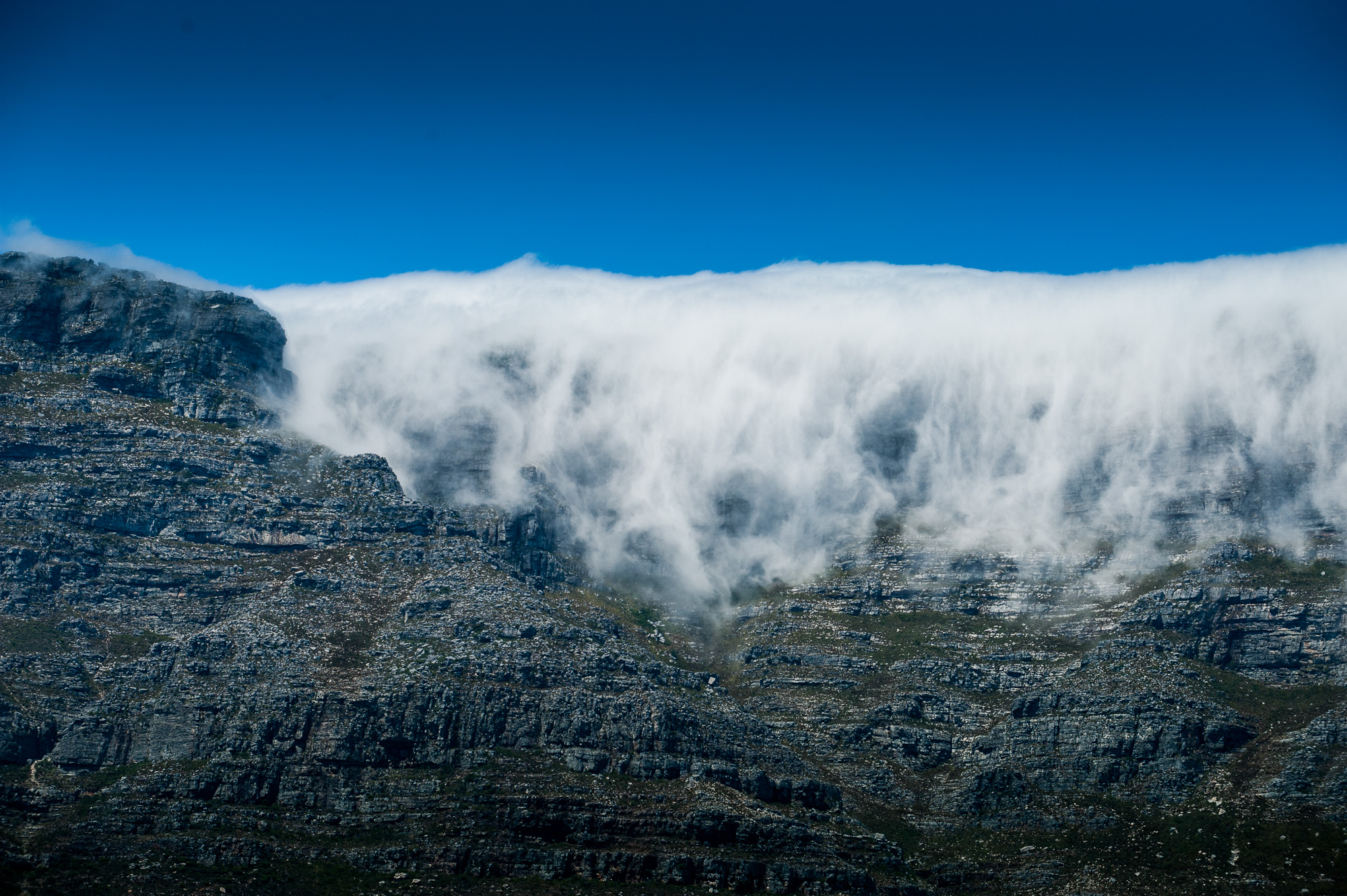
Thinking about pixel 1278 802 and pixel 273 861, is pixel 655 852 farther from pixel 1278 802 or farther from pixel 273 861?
pixel 1278 802

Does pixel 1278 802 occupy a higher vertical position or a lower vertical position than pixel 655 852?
higher

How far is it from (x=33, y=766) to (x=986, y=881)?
126278 millimetres

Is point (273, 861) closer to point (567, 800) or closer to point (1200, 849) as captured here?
point (567, 800)

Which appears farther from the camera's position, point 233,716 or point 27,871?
Result: point 233,716

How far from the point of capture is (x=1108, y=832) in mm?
198250

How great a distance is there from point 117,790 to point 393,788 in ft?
114

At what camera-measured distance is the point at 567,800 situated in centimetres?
19438

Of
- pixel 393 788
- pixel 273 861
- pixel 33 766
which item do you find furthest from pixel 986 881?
pixel 33 766

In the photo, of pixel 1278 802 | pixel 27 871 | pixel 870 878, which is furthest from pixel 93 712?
pixel 1278 802

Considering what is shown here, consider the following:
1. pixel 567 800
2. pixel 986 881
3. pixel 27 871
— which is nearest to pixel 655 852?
pixel 567 800

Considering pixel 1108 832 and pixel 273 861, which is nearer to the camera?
pixel 273 861

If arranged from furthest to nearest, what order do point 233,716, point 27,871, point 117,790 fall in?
point 233,716 < point 117,790 < point 27,871

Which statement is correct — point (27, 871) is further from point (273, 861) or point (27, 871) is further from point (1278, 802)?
point (1278, 802)

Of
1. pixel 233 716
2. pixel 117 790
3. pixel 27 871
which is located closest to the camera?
pixel 27 871
